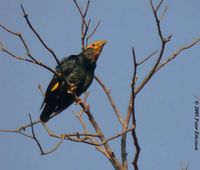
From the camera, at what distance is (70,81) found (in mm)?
5812

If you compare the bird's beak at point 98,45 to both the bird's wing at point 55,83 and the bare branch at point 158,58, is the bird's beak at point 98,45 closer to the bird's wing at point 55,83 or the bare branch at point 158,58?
the bird's wing at point 55,83

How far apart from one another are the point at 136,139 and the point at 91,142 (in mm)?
489

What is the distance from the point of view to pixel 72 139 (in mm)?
3863

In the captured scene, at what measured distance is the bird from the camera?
223 inches

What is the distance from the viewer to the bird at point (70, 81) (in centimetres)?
566

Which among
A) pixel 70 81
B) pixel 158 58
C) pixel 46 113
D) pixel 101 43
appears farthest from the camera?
pixel 101 43

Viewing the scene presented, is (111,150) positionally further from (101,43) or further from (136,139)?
(101,43)

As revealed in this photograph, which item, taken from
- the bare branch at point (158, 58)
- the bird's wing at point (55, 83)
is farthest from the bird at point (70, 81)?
the bare branch at point (158, 58)

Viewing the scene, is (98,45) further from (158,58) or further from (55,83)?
(158,58)

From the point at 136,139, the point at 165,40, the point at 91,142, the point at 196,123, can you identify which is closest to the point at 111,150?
the point at 91,142

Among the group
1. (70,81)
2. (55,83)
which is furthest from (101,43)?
(55,83)

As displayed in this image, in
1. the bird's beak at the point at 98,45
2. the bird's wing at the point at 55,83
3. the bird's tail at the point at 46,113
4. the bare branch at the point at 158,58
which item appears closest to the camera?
the bare branch at the point at 158,58

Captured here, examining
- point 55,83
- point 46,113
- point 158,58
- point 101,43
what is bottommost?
point 158,58

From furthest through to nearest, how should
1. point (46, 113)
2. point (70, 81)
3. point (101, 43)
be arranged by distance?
point (101, 43)
point (70, 81)
point (46, 113)
